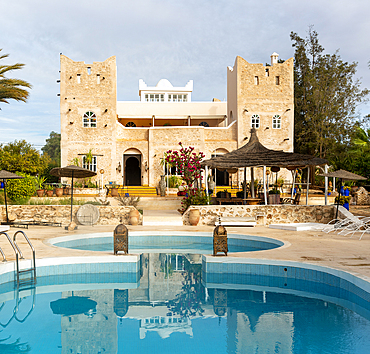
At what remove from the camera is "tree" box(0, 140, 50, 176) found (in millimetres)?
20266

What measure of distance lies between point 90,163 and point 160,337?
21606mm

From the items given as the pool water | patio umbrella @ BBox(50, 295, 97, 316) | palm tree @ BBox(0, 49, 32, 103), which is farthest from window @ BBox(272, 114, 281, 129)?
patio umbrella @ BBox(50, 295, 97, 316)

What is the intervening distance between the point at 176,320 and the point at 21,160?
60.3 feet

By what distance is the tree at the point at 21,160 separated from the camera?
2027cm

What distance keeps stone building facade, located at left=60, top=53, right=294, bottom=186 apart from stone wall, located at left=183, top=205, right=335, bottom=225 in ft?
39.4

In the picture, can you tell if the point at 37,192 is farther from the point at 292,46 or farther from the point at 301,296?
the point at 292,46

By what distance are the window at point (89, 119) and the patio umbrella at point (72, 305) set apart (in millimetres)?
20837

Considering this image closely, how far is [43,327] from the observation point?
4742 millimetres

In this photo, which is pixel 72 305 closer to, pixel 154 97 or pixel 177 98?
pixel 154 97

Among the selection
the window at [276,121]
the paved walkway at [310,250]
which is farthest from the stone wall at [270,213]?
the window at [276,121]

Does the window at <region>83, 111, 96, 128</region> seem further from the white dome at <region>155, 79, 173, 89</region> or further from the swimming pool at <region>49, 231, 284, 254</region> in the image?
the swimming pool at <region>49, 231, 284, 254</region>

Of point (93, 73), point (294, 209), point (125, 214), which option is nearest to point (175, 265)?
point (125, 214)

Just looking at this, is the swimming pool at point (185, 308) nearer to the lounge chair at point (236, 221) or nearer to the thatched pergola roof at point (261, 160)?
the lounge chair at point (236, 221)

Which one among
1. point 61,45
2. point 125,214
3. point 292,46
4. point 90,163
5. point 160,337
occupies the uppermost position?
point 292,46
